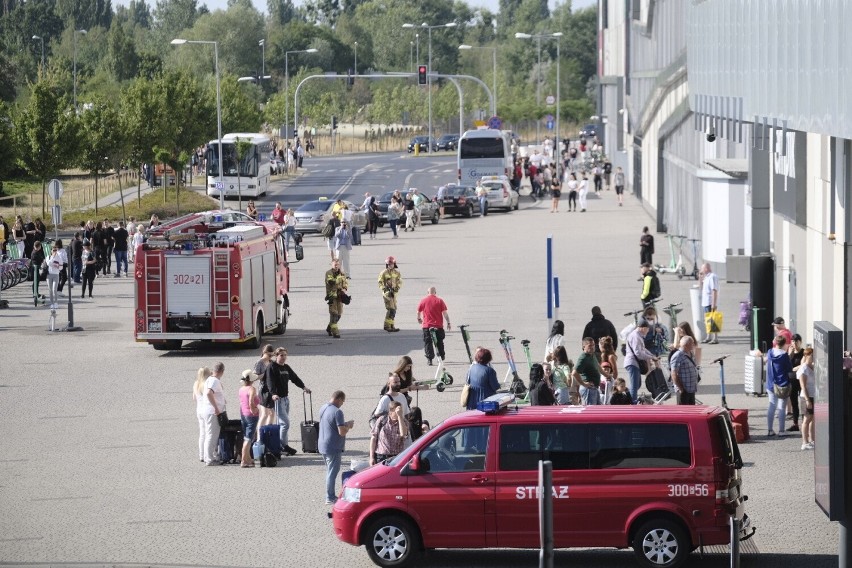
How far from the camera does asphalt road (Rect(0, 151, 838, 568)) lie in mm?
14773

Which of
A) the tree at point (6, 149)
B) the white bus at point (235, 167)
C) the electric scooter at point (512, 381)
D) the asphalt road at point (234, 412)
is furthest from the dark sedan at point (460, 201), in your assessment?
the electric scooter at point (512, 381)

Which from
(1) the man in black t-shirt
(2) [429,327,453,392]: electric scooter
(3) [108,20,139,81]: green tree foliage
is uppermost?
(3) [108,20,139,81]: green tree foliage

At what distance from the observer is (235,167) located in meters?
71.2

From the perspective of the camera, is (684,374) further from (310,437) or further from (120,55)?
(120,55)

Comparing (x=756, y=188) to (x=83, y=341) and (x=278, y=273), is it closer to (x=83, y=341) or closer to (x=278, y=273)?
(x=278, y=273)

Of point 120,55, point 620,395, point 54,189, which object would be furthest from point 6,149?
point 120,55

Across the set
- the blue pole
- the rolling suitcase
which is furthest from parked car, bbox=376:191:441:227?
the rolling suitcase

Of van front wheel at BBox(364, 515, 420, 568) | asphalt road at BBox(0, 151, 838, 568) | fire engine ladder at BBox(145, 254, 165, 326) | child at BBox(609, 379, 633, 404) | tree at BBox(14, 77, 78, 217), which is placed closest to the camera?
van front wheel at BBox(364, 515, 420, 568)

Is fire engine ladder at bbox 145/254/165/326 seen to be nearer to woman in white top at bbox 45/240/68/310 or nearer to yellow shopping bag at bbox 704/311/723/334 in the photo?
woman in white top at bbox 45/240/68/310

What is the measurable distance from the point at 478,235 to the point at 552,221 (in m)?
6.57

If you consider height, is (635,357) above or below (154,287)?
below

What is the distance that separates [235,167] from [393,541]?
2299 inches

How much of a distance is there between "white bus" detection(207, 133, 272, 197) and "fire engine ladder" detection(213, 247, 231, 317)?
1683 inches

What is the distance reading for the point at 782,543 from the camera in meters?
14.6
